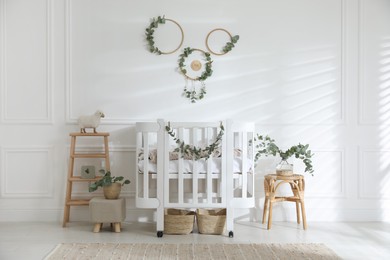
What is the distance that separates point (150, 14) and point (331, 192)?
2.29 m

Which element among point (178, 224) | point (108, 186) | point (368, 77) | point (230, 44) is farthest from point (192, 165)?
point (368, 77)

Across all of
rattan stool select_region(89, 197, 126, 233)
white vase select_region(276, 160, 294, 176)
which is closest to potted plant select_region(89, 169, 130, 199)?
rattan stool select_region(89, 197, 126, 233)

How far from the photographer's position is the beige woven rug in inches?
141

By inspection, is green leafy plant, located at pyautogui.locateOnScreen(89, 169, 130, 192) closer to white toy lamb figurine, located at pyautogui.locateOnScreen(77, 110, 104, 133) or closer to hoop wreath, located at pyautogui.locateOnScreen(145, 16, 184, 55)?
white toy lamb figurine, located at pyautogui.locateOnScreen(77, 110, 104, 133)

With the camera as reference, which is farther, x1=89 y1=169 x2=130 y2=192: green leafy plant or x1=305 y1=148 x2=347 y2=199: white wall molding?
x1=305 y1=148 x2=347 y2=199: white wall molding

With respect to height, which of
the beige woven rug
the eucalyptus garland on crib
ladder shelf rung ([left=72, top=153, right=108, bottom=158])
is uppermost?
the eucalyptus garland on crib

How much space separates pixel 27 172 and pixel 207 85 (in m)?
1.79

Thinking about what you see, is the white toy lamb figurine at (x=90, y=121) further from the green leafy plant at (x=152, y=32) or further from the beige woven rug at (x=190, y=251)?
the beige woven rug at (x=190, y=251)

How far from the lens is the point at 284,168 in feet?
16.1

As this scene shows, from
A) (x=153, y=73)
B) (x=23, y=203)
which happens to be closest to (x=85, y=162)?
(x=23, y=203)

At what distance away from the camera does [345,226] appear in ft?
15.3

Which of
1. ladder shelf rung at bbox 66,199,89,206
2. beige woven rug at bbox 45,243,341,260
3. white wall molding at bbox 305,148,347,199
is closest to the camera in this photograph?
beige woven rug at bbox 45,243,341,260

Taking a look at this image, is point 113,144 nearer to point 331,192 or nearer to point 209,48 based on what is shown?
point 209,48

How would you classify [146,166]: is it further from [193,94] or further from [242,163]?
[193,94]
